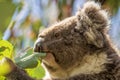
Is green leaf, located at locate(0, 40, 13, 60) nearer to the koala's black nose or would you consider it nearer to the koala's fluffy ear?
the koala's black nose

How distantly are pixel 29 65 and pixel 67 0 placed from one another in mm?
1817

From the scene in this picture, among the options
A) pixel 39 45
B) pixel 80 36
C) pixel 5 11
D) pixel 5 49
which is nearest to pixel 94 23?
pixel 80 36

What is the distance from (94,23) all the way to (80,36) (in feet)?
0.61

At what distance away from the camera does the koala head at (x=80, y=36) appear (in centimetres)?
264

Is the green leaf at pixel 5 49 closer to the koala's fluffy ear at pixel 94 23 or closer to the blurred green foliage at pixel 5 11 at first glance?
the blurred green foliage at pixel 5 11

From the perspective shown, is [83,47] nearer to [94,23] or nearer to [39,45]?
[94,23]

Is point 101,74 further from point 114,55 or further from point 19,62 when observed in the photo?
point 19,62

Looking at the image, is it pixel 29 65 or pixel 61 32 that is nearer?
pixel 29 65

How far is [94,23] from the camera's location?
2.69 metres

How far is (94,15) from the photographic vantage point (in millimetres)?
2672

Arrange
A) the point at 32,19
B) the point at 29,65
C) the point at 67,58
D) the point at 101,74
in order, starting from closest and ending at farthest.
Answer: the point at 29,65 < the point at 32,19 < the point at 101,74 < the point at 67,58

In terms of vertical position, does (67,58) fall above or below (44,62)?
above

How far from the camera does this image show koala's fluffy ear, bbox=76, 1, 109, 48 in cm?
267

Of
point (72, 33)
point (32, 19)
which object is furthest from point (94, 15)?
point (32, 19)
